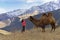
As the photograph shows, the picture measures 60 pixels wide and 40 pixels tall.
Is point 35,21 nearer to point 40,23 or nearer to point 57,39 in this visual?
point 40,23

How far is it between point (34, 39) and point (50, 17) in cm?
707

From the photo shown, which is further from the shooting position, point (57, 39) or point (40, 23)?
point (40, 23)

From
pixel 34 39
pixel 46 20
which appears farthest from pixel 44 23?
pixel 34 39

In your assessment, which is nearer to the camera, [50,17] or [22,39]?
[22,39]

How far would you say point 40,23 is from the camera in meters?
20.5

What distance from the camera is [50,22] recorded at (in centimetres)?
2056

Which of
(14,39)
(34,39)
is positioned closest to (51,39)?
(34,39)

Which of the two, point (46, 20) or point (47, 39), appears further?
point (46, 20)

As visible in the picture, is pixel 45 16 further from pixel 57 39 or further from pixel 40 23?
pixel 57 39

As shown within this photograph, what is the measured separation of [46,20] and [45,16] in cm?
36

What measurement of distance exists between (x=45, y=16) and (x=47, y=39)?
23.8ft

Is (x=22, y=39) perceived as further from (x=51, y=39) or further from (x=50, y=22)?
(x=50, y=22)

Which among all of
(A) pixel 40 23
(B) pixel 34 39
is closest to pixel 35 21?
(A) pixel 40 23

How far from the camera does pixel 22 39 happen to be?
1352cm
